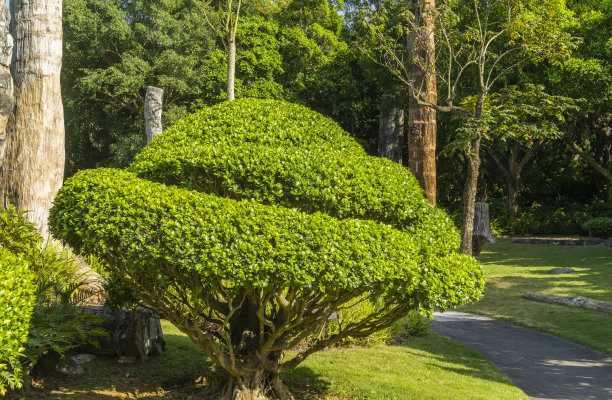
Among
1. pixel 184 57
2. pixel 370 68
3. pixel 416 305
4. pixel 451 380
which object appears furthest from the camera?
pixel 184 57

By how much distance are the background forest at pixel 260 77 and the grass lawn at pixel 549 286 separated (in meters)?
5.38

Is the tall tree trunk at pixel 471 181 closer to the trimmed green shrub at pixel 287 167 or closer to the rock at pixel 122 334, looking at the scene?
the trimmed green shrub at pixel 287 167

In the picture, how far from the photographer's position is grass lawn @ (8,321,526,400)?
251 inches

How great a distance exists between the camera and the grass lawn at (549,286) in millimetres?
10570

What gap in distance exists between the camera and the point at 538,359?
28.8ft

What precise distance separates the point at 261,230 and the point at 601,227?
75.6 ft

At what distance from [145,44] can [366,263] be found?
984 inches

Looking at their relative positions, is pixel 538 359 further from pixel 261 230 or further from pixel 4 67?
pixel 4 67

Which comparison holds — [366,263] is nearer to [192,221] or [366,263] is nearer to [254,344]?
[192,221]

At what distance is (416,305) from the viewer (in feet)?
18.0

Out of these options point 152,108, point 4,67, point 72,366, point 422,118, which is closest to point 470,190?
point 422,118

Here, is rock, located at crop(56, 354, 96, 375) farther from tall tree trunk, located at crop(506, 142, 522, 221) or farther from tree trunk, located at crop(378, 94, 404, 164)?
tall tree trunk, located at crop(506, 142, 522, 221)

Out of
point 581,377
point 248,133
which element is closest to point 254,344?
point 248,133

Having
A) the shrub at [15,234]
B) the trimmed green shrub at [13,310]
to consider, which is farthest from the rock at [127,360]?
the trimmed green shrub at [13,310]
